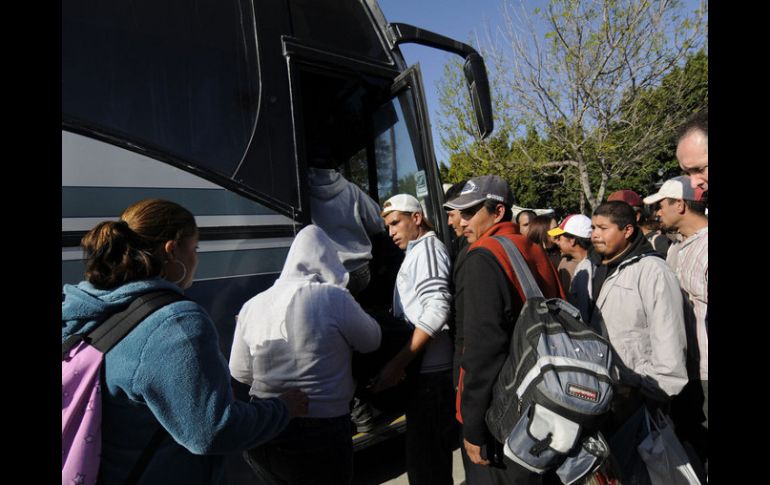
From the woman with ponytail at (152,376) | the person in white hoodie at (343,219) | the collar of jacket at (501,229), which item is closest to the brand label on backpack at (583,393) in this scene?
the collar of jacket at (501,229)

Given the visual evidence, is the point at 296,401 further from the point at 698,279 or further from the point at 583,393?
the point at 698,279

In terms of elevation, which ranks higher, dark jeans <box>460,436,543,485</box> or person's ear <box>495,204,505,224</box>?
person's ear <box>495,204,505,224</box>

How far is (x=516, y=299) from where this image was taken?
1.86 metres

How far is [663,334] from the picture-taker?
7.32 ft

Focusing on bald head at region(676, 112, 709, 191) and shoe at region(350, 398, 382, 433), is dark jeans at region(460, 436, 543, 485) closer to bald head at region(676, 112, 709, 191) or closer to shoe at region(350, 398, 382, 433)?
shoe at region(350, 398, 382, 433)

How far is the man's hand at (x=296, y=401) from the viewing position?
1677 millimetres

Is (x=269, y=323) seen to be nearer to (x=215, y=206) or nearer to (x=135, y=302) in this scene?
(x=135, y=302)

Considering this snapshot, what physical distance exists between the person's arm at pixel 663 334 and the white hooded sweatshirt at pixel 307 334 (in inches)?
57.6

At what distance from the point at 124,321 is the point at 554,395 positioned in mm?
1378

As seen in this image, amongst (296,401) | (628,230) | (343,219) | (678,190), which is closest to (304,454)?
(296,401)

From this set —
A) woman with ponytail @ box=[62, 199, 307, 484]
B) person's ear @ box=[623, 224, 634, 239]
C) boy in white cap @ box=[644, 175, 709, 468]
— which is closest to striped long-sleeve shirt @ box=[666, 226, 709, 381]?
boy in white cap @ box=[644, 175, 709, 468]

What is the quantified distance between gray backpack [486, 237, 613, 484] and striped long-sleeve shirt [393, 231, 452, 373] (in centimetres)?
60

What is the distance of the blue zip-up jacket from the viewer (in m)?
1.16

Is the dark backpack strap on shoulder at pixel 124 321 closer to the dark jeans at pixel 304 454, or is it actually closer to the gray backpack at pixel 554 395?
the dark jeans at pixel 304 454
